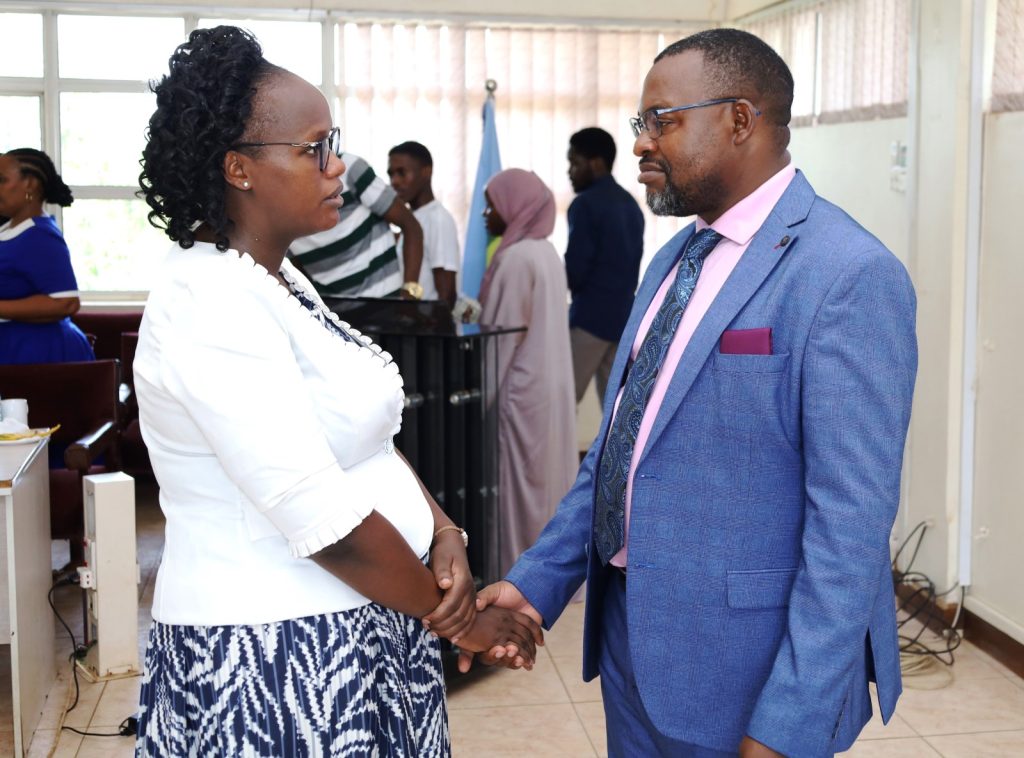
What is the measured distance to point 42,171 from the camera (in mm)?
4848

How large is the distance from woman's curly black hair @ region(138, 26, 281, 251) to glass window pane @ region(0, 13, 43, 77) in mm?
6192

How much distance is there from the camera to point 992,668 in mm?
3902

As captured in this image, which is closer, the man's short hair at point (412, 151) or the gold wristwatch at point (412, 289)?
the gold wristwatch at point (412, 289)

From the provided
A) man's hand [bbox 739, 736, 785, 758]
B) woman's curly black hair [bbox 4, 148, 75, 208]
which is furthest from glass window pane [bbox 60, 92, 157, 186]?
man's hand [bbox 739, 736, 785, 758]

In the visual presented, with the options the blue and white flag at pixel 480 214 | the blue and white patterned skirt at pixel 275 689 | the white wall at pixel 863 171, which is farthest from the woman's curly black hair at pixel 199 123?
the blue and white flag at pixel 480 214

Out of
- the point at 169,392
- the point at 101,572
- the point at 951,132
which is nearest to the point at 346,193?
the point at 101,572

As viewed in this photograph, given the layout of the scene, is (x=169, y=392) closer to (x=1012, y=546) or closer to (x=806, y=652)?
(x=806, y=652)

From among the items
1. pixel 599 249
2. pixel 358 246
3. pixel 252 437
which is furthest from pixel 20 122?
pixel 252 437

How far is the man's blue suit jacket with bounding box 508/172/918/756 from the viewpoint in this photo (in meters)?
1.43

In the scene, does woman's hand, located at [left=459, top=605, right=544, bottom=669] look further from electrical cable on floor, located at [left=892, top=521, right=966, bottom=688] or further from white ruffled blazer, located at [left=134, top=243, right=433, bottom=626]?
electrical cable on floor, located at [left=892, top=521, right=966, bottom=688]

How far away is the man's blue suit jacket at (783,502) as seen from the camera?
1.43 metres

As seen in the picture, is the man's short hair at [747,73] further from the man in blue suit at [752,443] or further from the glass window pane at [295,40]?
the glass window pane at [295,40]

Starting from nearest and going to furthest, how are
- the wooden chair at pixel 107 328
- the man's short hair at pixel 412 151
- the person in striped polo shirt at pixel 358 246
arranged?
1. the person in striped polo shirt at pixel 358 246
2. the man's short hair at pixel 412 151
3. the wooden chair at pixel 107 328

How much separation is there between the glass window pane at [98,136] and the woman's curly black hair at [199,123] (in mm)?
5937
